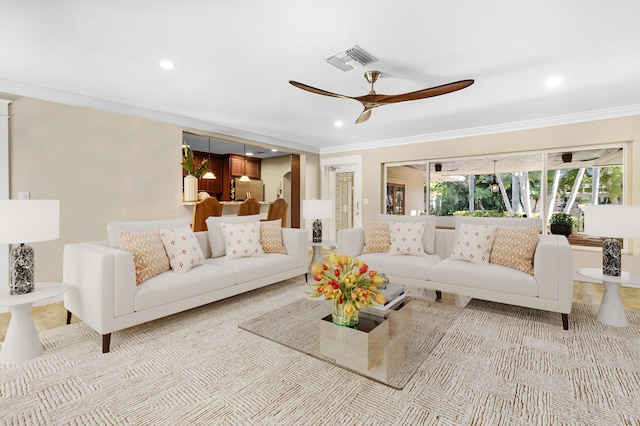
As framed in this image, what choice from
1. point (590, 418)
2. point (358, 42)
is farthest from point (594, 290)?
point (358, 42)

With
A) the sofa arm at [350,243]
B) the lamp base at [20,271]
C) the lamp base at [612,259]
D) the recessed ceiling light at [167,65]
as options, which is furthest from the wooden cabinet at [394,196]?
the lamp base at [20,271]

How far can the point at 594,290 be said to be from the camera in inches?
146

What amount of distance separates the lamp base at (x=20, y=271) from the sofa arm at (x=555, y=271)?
3917 mm

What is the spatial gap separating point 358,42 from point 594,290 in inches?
158

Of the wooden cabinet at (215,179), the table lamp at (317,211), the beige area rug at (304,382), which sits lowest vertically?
the beige area rug at (304,382)

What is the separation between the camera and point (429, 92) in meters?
2.53

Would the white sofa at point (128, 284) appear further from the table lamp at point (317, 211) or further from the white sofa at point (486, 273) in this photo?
the white sofa at point (486, 273)

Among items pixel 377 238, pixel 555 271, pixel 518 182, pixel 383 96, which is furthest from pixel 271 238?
pixel 518 182

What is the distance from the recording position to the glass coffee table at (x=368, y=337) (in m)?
1.70

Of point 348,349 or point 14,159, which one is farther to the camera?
point 14,159

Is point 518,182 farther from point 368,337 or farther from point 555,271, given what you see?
point 368,337

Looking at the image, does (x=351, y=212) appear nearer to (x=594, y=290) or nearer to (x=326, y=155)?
(x=326, y=155)

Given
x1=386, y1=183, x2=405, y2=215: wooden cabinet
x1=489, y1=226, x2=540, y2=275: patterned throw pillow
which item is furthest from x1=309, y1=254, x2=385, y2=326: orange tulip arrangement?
x1=386, y1=183, x2=405, y2=215: wooden cabinet

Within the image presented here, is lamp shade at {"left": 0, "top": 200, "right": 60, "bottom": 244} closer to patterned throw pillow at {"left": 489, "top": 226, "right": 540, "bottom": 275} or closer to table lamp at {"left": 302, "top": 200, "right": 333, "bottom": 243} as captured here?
table lamp at {"left": 302, "top": 200, "right": 333, "bottom": 243}
